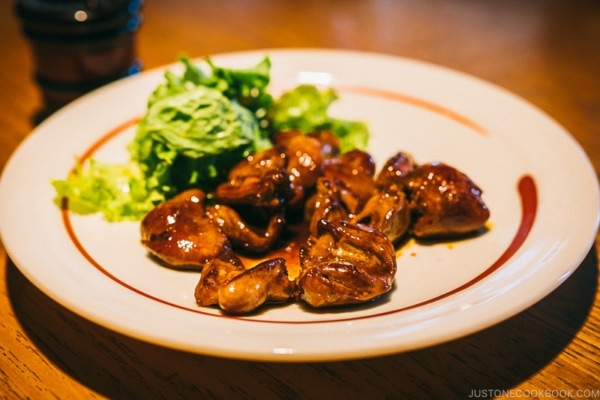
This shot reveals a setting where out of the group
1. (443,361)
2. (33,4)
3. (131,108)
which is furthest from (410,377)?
(33,4)

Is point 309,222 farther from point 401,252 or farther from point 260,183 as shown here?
point 401,252

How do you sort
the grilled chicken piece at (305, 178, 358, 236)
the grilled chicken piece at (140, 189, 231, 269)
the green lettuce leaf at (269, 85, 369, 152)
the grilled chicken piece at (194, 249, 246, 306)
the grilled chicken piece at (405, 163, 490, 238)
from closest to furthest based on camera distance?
1. the grilled chicken piece at (194, 249, 246, 306)
2. the grilled chicken piece at (140, 189, 231, 269)
3. the grilled chicken piece at (405, 163, 490, 238)
4. the grilled chicken piece at (305, 178, 358, 236)
5. the green lettuce leaf at (269, 85, 369, 152)

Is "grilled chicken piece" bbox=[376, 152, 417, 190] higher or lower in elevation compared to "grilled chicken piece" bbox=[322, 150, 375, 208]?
higher

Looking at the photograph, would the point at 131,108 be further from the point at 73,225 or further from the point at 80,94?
the point at 73,225

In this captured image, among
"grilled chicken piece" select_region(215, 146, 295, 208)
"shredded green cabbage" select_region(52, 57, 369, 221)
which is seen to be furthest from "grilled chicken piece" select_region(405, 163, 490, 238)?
"shredded green cabbage" select_region(52, 57, 369, 221)

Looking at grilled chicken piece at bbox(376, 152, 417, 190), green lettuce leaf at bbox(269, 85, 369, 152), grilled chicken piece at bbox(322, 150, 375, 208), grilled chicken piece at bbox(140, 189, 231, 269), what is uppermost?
grilled chicken piece at bbox(376, 152, 417, 190)

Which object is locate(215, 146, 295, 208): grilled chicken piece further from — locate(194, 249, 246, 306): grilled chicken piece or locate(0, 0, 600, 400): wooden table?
locate(0, 0, 600, 400): wooden table

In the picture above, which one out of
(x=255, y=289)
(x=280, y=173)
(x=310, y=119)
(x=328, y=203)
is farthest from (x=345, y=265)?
(x=310, y=119)

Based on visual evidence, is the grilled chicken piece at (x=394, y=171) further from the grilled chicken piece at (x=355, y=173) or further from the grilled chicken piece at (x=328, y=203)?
Result: the grilled chicken piece at (x=328, y=203)
